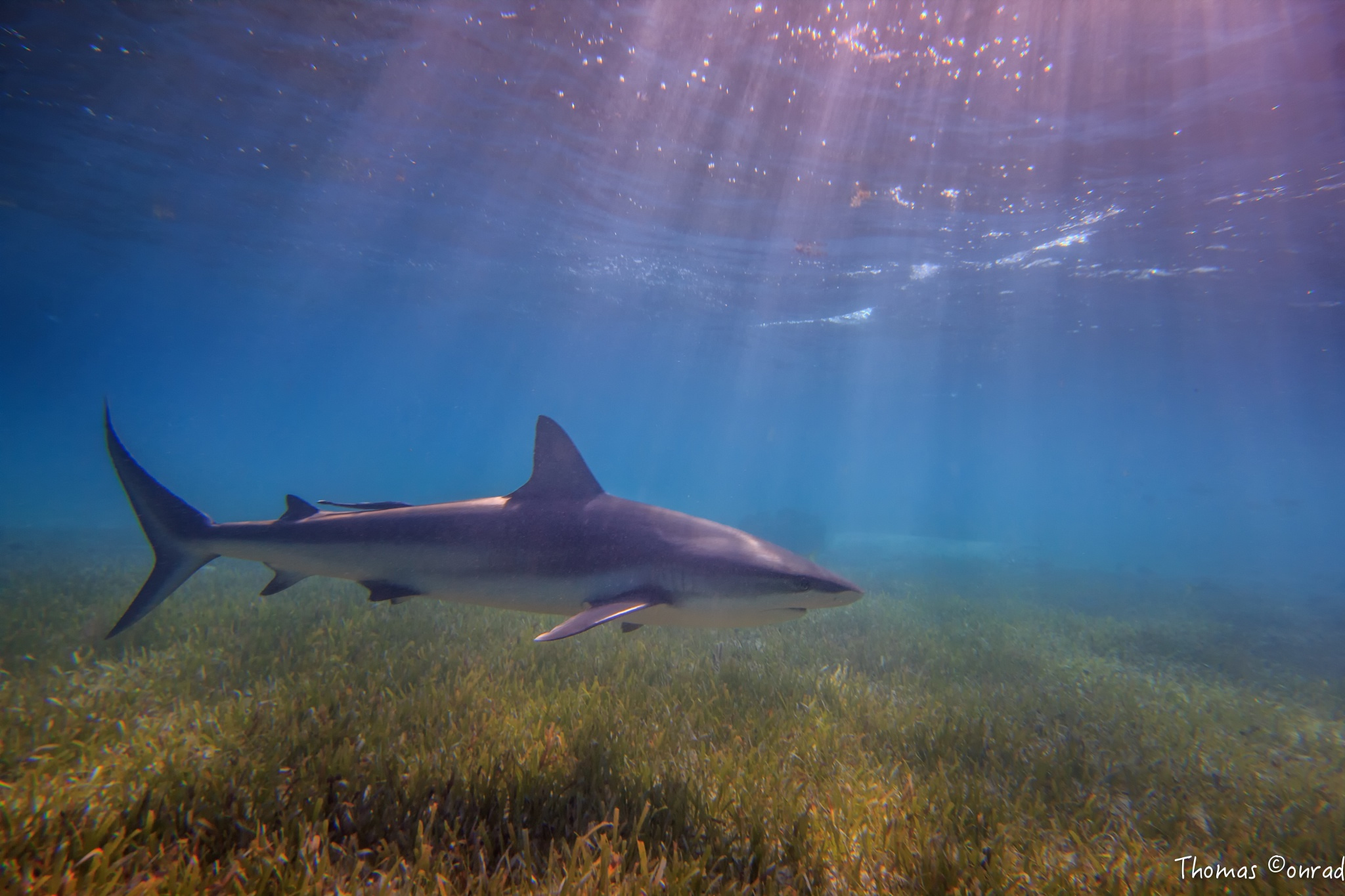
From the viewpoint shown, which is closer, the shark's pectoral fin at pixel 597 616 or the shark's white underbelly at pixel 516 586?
the shark's pectoral fin at pixel 597 616

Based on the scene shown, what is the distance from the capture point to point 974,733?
18.0ft

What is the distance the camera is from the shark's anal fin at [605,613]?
10.8 feet

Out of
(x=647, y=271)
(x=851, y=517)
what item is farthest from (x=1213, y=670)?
(x=851, y=517)

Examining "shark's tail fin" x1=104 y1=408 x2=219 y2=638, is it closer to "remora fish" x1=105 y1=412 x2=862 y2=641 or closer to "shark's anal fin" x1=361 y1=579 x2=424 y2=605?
"remora fish" x1=105 y1=412 x2=862 y2=641

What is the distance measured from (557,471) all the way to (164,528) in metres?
3.65

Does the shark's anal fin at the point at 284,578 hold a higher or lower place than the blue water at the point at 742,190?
lower

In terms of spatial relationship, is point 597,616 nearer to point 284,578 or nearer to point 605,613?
point 605,613

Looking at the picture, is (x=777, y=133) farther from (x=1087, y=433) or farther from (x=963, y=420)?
(x=1087, y=433)

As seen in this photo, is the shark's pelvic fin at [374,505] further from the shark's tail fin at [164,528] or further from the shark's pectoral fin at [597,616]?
the shark's pectoral fin at [597,616]

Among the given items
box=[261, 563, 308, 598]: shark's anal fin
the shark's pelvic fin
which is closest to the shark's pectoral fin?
the shark's pelvic fin

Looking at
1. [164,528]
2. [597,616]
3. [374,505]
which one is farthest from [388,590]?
[164,528]

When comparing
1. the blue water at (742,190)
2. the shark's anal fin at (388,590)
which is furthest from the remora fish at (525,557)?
the blue water at (742,190)

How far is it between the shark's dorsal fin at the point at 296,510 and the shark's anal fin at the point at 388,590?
1162 mm

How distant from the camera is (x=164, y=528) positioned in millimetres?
4883
